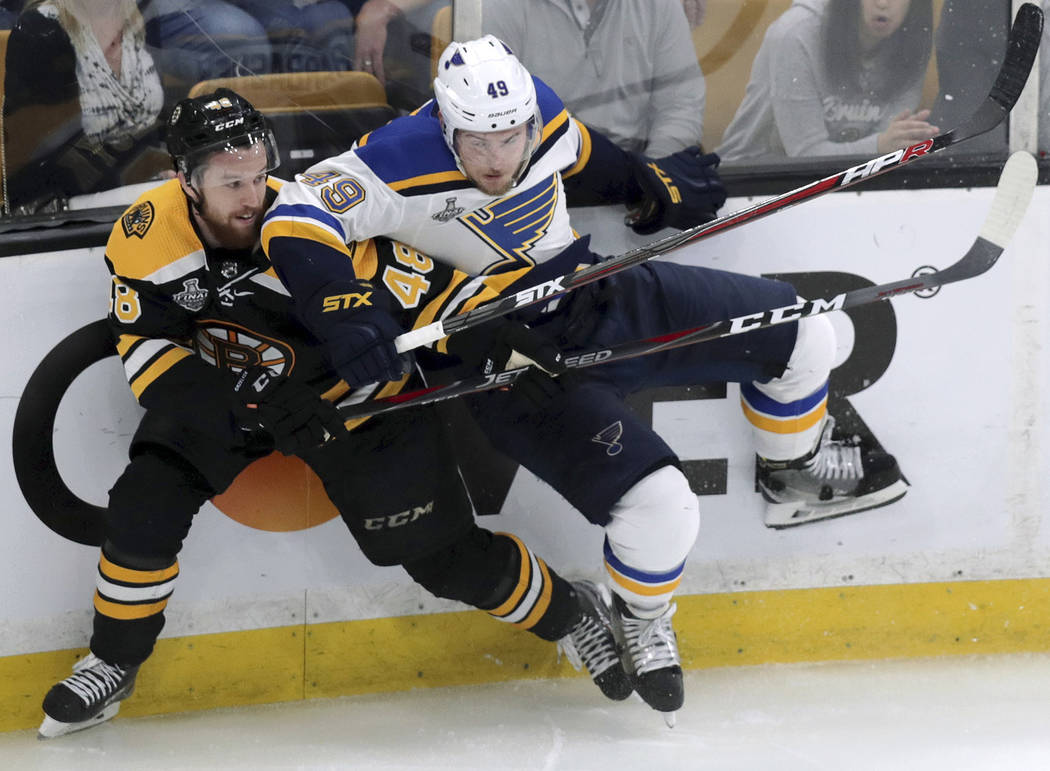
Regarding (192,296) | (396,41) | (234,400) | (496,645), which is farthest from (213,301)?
(496,645)

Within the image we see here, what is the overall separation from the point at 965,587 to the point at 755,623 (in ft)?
1.71

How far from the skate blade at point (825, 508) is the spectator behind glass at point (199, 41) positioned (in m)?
1.52

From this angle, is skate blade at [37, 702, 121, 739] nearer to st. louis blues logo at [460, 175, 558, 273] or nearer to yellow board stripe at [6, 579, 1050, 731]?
yellow board stripe at [6, 579, 1050, 731]

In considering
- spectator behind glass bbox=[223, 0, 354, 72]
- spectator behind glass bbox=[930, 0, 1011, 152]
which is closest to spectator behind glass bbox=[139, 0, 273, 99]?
spectator behind glass bbox=[223, 0, 354, 72]

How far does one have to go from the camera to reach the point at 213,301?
2209mm

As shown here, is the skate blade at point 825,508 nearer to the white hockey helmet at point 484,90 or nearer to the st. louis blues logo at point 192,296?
the white hockey helmet at point 484,90

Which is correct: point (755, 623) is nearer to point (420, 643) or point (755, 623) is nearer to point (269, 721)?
point (420, 643)

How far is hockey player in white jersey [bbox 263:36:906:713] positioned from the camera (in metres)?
2.08

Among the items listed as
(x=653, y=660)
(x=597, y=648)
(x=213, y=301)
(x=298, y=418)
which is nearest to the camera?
(x=298, y=418)

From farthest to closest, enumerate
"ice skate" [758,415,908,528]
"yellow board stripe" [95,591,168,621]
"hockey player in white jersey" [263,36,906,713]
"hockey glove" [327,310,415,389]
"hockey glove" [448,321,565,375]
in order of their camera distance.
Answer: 1. "ice skate" [758,415,908,528]
2. "yellow board stripe" [95,591,168,621]
3. "hockey glove" [448,321,565,375]
4. "hockey player in white jersey" [263,36,906,713]
5. "hockey glove" [327,310,415,389]

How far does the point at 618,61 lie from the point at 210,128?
931mm

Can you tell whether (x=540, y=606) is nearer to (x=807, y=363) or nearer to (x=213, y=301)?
(x=807, y=363)

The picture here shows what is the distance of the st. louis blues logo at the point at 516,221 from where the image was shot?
2.26 metres

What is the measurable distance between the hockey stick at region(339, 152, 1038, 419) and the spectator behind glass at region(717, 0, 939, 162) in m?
0.28
